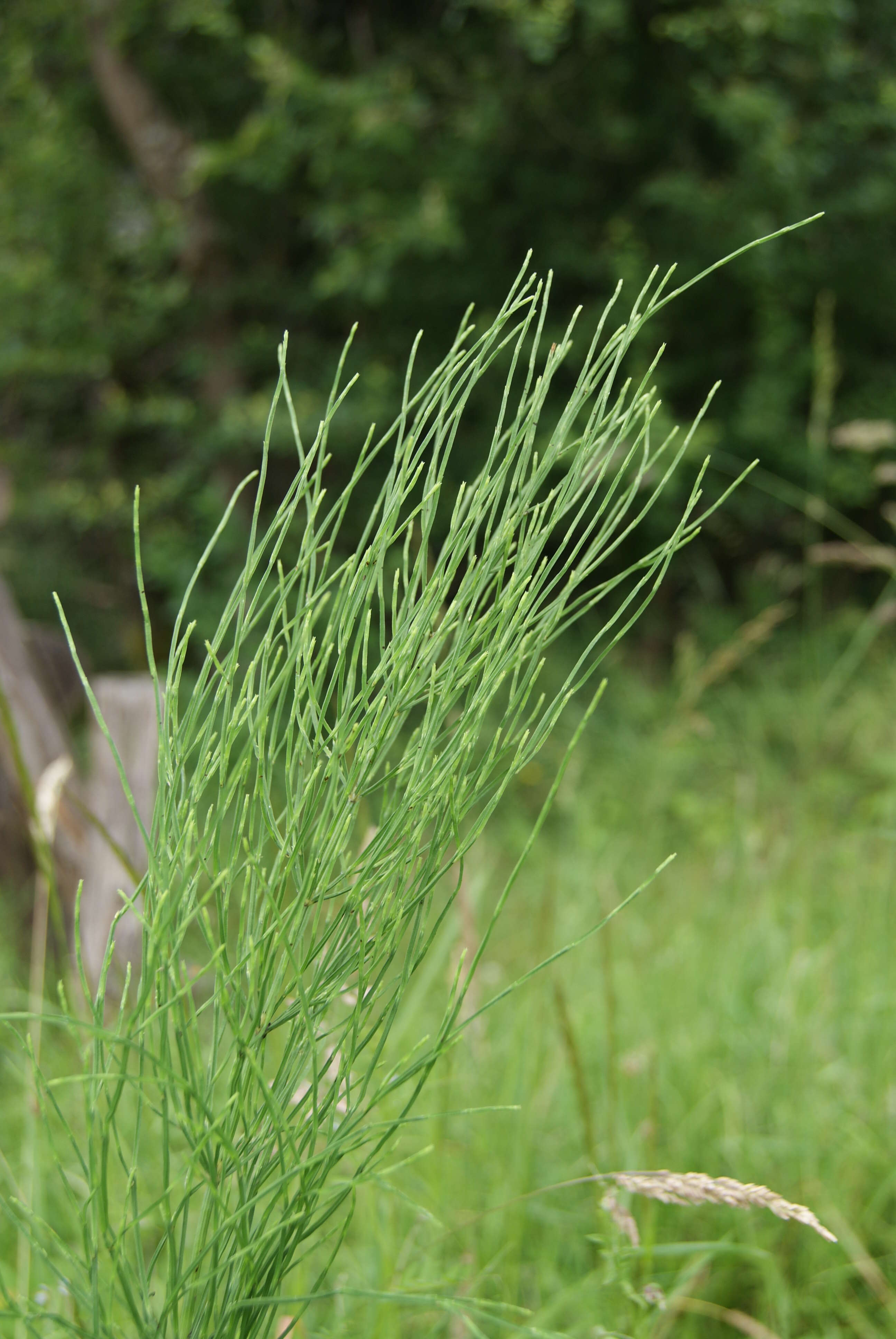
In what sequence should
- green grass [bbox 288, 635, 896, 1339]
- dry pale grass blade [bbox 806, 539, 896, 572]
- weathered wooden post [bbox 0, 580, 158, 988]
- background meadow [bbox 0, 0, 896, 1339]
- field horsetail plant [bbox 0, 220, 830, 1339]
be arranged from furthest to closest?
background meadow [bbox 0, 0, 896, 1339]
weathered wooden post [bbox 0, 580, 158, 988]
dry pale grass blade [bbox 806, 539, 896, 572]
green grass [bbox 288, 635, 896, 1339]
field horsetail plant [bbox 0, 220, 830, 1339]

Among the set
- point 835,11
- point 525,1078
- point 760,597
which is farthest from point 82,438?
point 525,1078

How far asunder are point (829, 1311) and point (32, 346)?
18.6 ft

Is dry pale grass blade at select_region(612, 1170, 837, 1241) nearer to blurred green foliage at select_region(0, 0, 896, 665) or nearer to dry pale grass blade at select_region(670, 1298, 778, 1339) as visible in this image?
dry pale grass blade at select_region(670, 1298, 778, 1339)

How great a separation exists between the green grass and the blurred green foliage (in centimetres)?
305

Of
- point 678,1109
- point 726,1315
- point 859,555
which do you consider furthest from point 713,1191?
point 859,555

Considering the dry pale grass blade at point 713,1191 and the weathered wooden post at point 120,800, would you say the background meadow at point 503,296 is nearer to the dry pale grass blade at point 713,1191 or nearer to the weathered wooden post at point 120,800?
the weathered wooden post at point 120,800

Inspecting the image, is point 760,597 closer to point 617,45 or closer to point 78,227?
point 617,45

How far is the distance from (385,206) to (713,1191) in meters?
4.54

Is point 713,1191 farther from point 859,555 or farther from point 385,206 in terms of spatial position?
point 385,206

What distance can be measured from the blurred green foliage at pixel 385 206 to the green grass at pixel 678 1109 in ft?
10.0

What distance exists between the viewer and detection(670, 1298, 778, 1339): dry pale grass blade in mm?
1000

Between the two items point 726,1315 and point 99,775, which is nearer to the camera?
point 726,1315

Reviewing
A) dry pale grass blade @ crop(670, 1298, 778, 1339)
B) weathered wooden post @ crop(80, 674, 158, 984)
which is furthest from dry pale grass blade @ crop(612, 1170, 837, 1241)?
weathered wooden post @ crop(80, 674, 158, 984)

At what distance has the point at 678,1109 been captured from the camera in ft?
5.14
